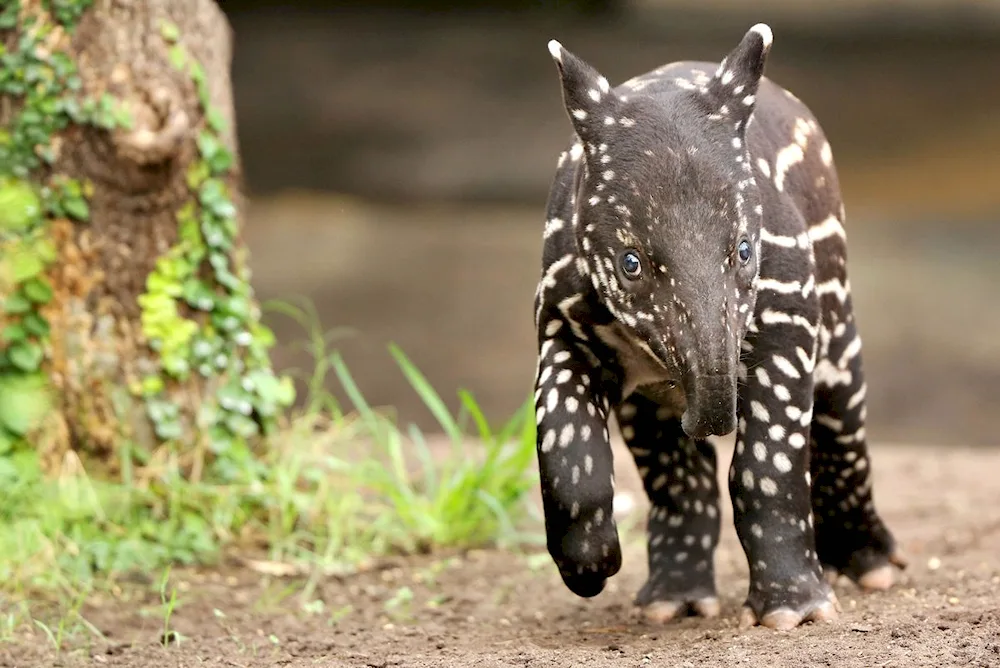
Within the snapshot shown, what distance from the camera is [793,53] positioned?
40.0ft

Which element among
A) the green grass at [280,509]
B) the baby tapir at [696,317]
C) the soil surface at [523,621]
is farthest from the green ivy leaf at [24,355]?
the baby tapir at [696,317]

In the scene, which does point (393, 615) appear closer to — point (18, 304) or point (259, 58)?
point (18, 304)

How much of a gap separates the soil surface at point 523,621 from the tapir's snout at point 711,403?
587 millimetres

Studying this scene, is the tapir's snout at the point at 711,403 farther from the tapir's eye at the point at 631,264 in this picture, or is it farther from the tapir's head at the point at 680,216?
the tapir's eye at the point at 631,264

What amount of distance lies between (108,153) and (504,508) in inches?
83.1

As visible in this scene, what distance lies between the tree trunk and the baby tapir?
1.82m

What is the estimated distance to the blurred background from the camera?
10.1m

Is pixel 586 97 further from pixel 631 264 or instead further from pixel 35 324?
pixel 35 324

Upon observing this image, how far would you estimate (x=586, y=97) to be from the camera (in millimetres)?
3564

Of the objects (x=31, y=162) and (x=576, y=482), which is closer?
(x=576, y=482)

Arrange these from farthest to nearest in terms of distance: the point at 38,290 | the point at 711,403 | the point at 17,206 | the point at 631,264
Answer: the point at 38,290
the point at 17,206
the point at 631,264
the point at 711,403

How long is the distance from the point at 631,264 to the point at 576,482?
23.8 inches

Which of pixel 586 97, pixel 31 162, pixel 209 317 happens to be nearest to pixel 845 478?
pixel 586 97

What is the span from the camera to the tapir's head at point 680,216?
3.32m
